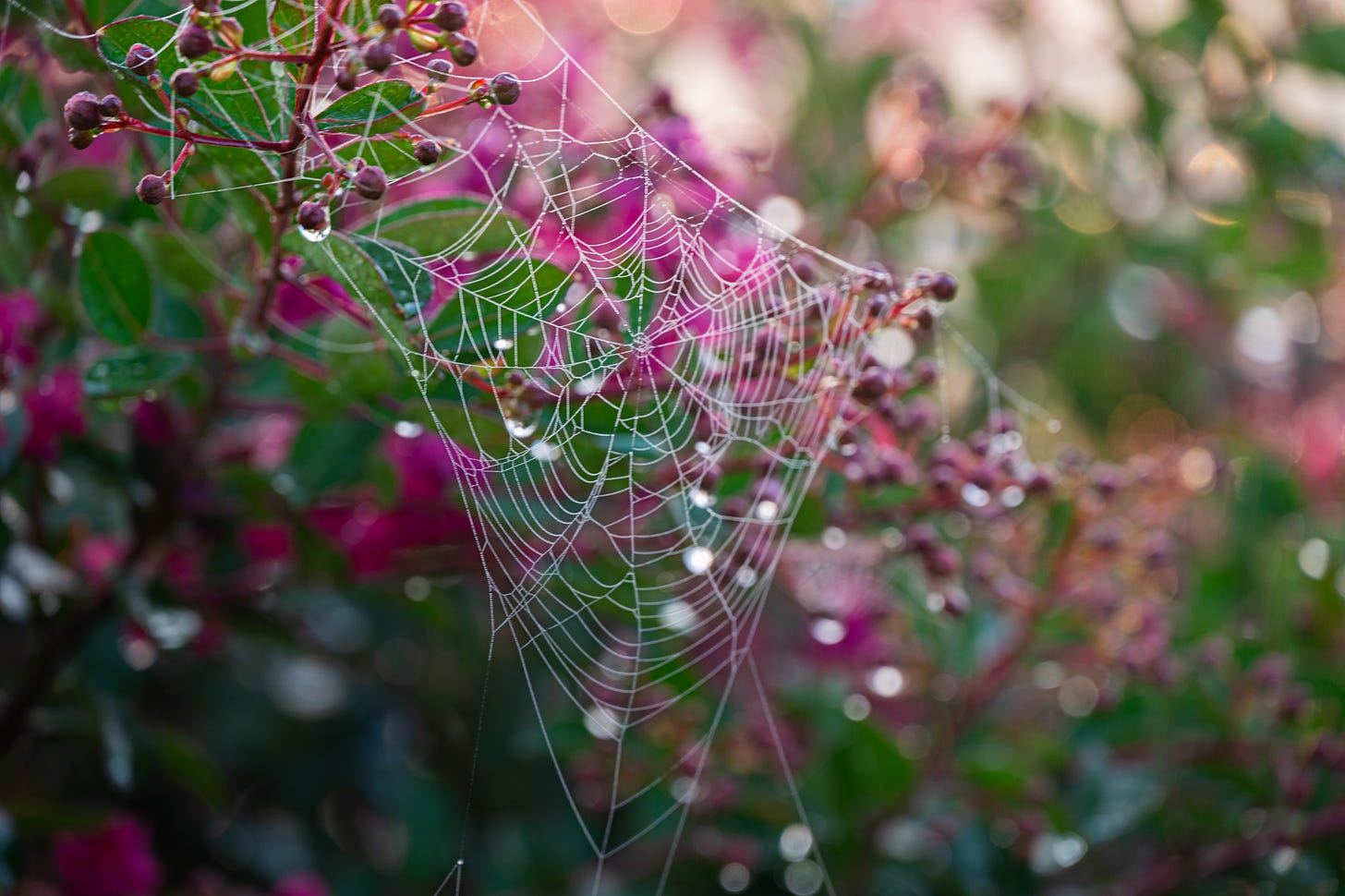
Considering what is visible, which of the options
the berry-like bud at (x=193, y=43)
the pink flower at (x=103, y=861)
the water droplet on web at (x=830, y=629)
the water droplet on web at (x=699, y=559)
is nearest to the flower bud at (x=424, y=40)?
the berry-like bud at (x=193, y=43)

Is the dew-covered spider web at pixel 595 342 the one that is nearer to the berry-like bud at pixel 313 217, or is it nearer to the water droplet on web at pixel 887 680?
the berry-like bud at pixel 313 217

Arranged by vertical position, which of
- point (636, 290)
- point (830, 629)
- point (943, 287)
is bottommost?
point (830, 629)

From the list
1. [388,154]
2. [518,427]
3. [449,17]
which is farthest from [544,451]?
[449,17]

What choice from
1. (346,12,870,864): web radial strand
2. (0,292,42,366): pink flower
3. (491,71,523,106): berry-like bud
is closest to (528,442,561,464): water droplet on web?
(346,12,870,864): web radial strand

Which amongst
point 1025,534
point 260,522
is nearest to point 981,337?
point 1025,534

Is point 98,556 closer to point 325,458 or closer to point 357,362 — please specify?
point 325,458

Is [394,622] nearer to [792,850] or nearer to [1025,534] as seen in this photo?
[792,850]

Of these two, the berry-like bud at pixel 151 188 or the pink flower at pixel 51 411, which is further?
the pink flower at pixel 51 411
